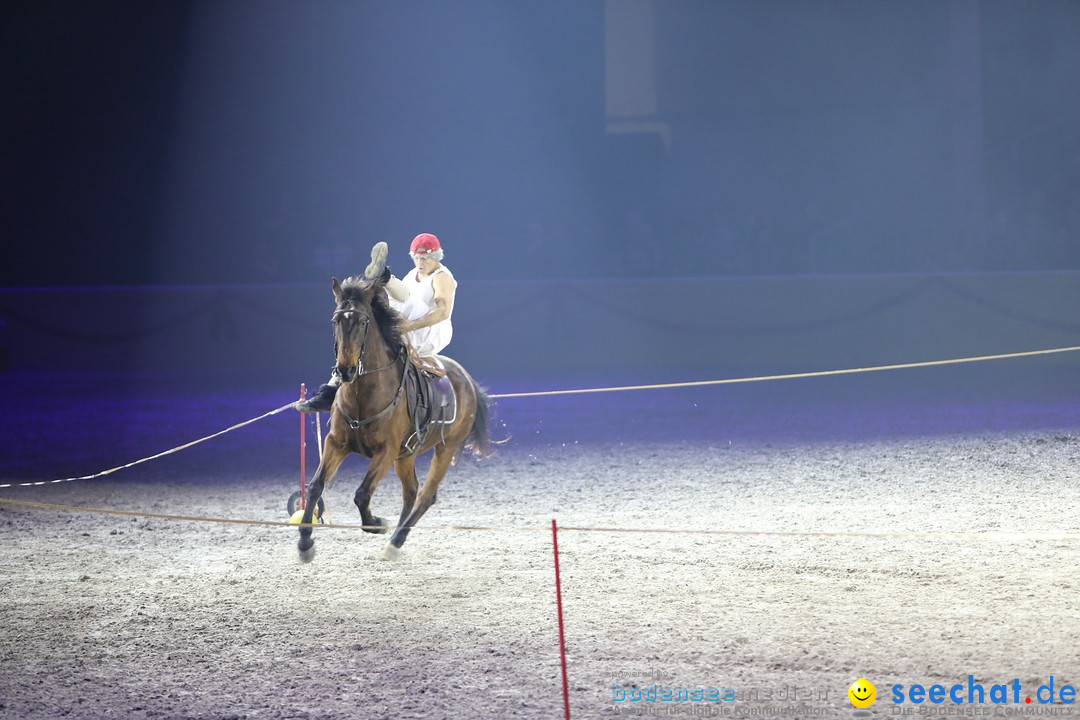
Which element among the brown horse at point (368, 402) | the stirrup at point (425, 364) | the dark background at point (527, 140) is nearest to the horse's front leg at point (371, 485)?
the brown horse at point (368, 402)

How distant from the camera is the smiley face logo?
4.15 meters

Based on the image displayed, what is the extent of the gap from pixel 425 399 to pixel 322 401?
642mm

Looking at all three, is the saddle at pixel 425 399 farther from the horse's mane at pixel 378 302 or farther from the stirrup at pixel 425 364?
the horse's mane at pixel 378 302

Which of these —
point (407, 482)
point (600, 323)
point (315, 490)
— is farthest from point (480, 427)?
point (600, 323)

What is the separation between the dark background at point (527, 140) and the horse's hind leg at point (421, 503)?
11786 millimetres

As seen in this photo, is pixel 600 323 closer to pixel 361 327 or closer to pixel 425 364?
pixel 425 364

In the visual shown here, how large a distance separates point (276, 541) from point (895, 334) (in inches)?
524

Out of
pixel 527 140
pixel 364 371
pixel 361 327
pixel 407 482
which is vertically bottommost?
pixel 407 482

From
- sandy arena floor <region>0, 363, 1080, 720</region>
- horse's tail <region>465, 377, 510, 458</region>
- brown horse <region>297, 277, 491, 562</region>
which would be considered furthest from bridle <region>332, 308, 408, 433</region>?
horse's tail <region>465, 377, 510, 458</region>

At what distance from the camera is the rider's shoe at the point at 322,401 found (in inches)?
261

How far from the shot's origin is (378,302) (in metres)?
6.38

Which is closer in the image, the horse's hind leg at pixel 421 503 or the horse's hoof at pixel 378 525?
the horse's hoof at pixel 378 525

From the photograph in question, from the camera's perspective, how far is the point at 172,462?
10.4m

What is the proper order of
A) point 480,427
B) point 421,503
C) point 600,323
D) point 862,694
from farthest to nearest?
point 600,323, point 480,427, point 421,503, point 862,694
